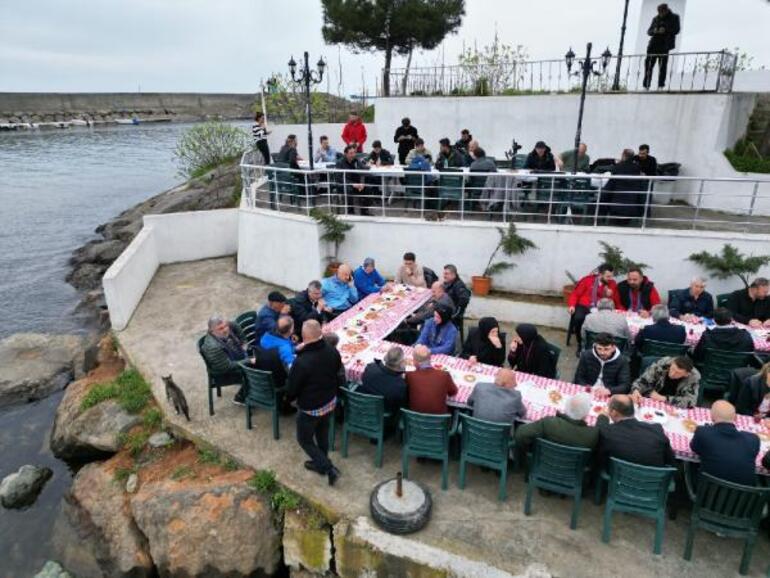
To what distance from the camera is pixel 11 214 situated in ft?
95.1

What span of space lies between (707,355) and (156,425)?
7664mm

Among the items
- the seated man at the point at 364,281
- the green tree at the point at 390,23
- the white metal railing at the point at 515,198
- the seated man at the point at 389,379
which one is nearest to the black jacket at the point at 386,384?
the seated man at the point at 389,379

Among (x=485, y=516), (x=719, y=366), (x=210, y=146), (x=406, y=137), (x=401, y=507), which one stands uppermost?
(x=406, y=137)

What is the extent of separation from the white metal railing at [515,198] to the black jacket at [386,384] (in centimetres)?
508

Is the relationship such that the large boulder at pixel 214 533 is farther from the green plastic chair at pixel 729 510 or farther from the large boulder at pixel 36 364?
the large boulder at pixel 36 364

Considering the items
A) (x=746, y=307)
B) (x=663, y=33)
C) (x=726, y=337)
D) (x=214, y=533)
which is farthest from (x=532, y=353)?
(x=663, y=33)

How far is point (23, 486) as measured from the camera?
781 centimetres

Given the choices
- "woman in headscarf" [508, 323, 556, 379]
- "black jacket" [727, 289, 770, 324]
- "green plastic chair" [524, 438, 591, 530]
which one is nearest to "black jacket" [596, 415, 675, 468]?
"green plastic chair" [524, 438, 591, 530]

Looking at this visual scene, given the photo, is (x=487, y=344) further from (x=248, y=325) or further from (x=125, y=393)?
(x=125, y=393)

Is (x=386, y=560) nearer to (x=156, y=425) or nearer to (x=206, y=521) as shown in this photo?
(x=206, y=521)

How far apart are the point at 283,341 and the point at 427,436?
7.50 feet

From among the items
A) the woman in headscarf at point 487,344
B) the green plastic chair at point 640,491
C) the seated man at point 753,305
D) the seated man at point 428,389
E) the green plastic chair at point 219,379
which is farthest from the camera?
the seated man at point 753,305

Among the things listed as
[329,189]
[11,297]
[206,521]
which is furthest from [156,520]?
[11,297]

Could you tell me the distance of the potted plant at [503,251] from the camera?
33.7 feet
